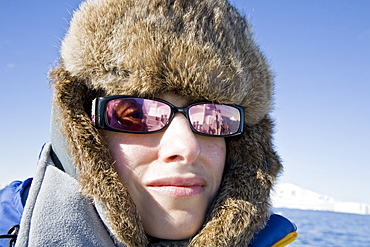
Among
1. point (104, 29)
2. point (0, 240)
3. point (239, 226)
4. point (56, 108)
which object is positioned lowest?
point (0, 240)

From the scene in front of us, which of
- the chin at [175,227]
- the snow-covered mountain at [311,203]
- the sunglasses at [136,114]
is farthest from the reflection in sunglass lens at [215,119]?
the snow-covered mountain at [311,203]

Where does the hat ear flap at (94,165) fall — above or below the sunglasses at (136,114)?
below

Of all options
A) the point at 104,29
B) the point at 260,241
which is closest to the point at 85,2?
the point at 104,29

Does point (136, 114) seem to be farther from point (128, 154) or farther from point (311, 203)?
point (311, 203)

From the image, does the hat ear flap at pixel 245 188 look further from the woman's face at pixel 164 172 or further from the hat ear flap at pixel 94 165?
the hat ear flap at pixel 94 165

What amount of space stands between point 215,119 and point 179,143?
0.71ft

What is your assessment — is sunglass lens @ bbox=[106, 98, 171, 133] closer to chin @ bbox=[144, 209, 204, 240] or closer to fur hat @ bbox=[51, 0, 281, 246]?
fur hat @ bbox=[51, 0, 281, 246]

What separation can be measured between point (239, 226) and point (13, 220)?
95 cm

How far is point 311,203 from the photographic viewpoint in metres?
108

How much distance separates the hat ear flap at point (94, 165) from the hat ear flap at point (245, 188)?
30 centimetres

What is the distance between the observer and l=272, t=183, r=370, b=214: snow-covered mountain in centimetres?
9212

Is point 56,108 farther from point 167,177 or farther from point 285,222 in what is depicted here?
point 285,222

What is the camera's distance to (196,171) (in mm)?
1415

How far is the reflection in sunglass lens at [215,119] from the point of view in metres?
1.43
